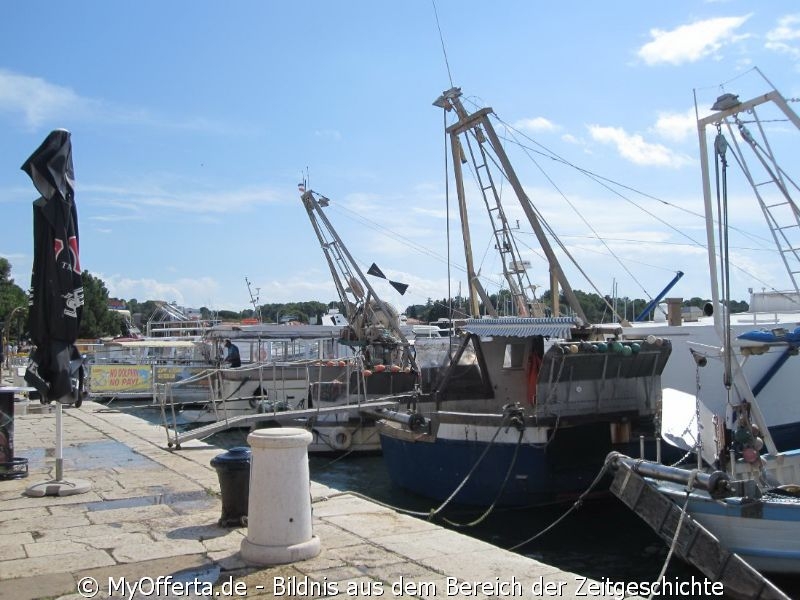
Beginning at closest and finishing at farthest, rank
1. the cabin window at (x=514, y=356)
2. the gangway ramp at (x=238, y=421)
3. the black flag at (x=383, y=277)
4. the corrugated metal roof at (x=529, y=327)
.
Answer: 1. the gangway ramp at (x=238, y=421)
2. the corrugated metal roof at (x=529, y=327)
3. the cabin window at (x=514, y=356)
4. the black flag at (x=383, y=277)

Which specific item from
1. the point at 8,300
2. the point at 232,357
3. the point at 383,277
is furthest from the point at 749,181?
the point at 8,300

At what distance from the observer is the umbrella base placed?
8.93 m

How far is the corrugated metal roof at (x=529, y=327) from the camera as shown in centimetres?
1437

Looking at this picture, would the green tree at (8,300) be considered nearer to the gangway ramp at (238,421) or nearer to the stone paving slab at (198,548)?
the gangway ramp at (238,421)

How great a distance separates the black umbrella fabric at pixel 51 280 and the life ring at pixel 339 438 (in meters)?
13.5

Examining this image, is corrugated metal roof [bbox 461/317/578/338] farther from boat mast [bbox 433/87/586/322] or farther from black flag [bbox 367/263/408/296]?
black flag [bbox 367/263/408/296]

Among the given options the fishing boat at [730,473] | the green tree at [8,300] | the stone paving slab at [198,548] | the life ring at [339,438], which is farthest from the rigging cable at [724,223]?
the green tree at [8,300]

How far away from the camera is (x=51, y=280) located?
8.46m

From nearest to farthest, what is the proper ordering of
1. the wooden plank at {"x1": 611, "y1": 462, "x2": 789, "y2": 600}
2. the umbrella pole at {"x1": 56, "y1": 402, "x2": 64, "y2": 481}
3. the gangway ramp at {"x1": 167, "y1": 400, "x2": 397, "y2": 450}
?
1. the wooden plank at {"x1": 611, "y1": 462, "x2": 789, "y2": 600}
2. the umbrella pole at {"x1": 56, "y1": 402, "x2": 64, "y2": 481}
3. the gangway ramp at {"x1": 167, "y1": 400, "x2": 397, "y2": 450}

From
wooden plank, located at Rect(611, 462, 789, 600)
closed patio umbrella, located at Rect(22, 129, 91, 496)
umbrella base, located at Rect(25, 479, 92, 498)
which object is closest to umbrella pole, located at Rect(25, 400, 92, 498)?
umbrella base, located at Rect(25, 479, 92, 498)

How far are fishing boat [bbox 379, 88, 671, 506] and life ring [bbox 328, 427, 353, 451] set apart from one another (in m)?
4.79

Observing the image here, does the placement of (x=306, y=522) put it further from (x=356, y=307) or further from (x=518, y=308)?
(x=356, y=307)

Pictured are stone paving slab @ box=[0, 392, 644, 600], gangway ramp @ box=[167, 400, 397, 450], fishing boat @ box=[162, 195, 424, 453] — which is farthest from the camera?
fishing boat @ box=[162, 195, 424, 453]

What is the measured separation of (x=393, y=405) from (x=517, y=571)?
12.7m
